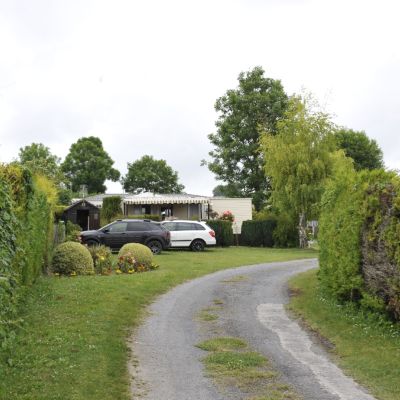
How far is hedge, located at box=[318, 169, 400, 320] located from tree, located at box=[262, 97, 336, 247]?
1835cm

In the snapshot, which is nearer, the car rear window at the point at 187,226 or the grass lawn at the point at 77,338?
the grass lawn at the point at 77,338

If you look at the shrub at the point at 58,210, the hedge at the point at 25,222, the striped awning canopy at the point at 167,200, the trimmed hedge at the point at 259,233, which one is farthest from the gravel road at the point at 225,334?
the striped awning canopy at the point at 167,200

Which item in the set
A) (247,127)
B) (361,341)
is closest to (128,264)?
(361,341)

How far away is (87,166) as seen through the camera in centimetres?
7488

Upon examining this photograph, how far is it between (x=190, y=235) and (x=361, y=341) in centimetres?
1991

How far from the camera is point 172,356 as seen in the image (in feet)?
26.3

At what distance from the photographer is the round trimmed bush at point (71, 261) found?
16719mm

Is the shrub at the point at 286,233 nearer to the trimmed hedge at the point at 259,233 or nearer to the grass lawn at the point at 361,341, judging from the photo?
the trimmed hedge at the point at 259,233

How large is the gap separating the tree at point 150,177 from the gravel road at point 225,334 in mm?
63679

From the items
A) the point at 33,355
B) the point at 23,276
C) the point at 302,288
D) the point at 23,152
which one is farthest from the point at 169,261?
the point at 23,152

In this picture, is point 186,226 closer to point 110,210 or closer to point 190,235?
point 190,235

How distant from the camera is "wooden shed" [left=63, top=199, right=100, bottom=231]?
37844mm

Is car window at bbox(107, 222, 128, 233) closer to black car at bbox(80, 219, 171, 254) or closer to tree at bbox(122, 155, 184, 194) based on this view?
black car at bbox(80, 219, 171, 254)

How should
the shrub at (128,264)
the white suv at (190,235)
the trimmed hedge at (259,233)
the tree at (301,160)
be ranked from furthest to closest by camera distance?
1. the trimmed hedge at (259,233)
2. the tree at (301,160)
3. the white suv at (190,235)
4. the shrub at (128,264)
